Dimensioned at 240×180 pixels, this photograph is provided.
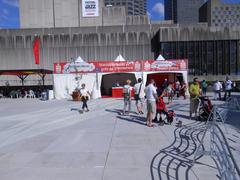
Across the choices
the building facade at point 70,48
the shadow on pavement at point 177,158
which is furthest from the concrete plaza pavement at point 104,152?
the building facade at point 70,48

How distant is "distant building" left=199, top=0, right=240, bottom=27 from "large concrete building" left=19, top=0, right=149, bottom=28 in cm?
7289

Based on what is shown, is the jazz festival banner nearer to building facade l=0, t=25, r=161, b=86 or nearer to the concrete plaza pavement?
building facade l=0, t=25, r=161, b=86

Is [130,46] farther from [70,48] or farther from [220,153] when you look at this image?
[220,153]

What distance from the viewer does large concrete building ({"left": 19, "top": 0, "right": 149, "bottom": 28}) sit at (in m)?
50.3

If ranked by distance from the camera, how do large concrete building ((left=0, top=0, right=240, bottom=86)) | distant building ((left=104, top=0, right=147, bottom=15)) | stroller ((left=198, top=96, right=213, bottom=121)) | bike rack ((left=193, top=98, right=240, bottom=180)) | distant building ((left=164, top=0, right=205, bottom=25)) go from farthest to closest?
distant building ((left=164, top=0, right=205, bottom=25)) < distant building ((left=104, top=0, right=147, bottom=15)) < large concrete building ((left=0, top=0, right=240, bottom=86)) < stroller ((left=198, top=96, right=213, bottom=121)) < bike rack ((left=193, top=98, right=240, bottom=180))

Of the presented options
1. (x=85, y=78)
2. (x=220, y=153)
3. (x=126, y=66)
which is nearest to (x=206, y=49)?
(x=126, y=66)

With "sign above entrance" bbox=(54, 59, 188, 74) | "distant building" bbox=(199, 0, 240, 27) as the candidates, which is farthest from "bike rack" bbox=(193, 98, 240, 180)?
"distant building" bbox=(199, 0, 240, 27)

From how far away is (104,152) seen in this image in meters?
5.85

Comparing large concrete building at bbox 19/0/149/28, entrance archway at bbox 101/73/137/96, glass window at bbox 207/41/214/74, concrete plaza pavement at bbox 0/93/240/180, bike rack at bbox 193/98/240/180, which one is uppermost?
large concrete building at bbox 19/0/149/28

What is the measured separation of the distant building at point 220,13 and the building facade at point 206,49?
7709cm

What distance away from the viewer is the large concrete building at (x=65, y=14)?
5028 centimetres

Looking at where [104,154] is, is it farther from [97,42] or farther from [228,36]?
[228,36]

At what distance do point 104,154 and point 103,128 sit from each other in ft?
10.4

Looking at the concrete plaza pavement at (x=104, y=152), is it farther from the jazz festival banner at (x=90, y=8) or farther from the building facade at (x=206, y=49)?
the jazz festival banner at (x=90, y=8)
